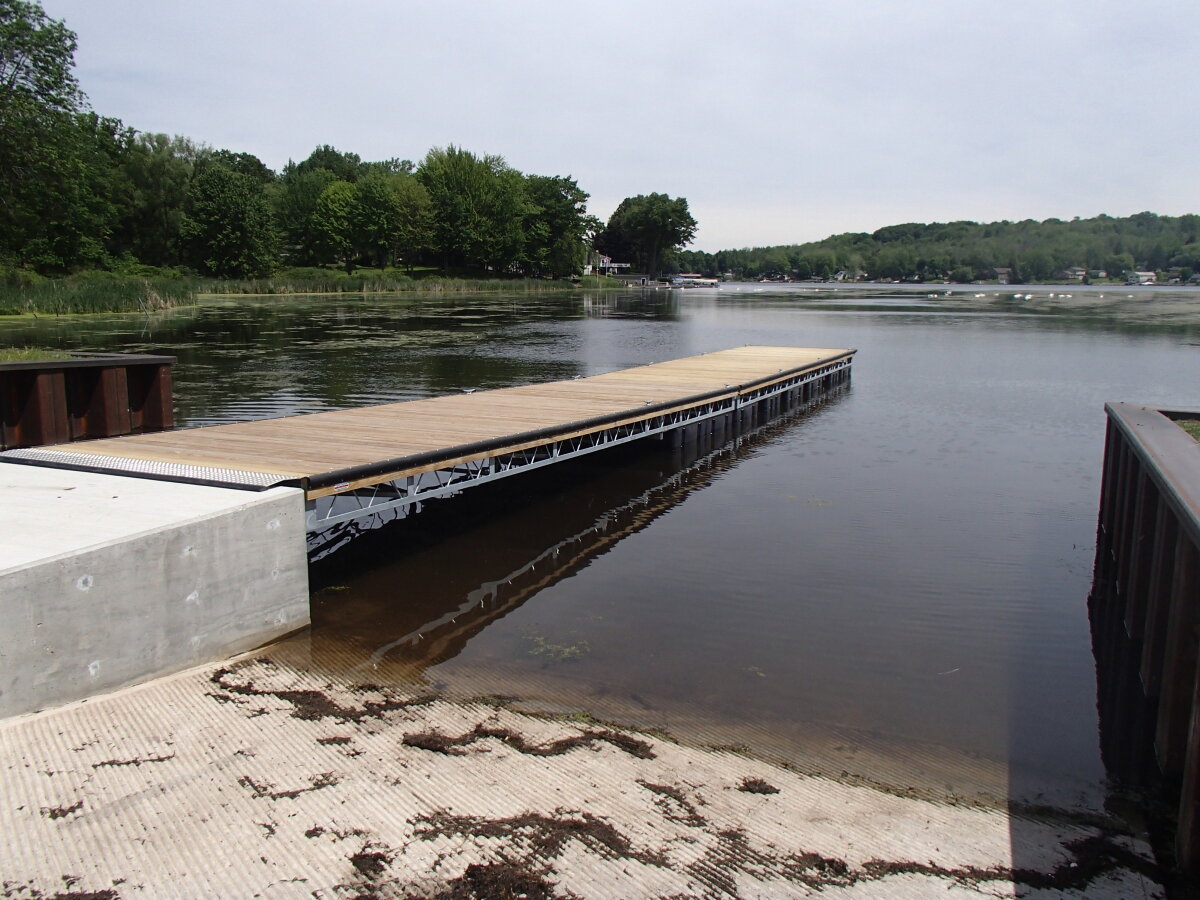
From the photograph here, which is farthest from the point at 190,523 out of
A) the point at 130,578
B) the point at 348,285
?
the point at 348,285

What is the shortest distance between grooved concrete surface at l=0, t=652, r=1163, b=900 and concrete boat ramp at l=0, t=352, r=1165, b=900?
0.01 m

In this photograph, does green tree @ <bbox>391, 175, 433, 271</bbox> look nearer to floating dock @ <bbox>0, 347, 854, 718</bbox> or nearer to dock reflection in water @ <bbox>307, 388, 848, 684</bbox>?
dock reflection in water @ <bbox>307, 388, 848, 684</bbox>

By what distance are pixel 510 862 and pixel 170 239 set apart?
80.8 meters

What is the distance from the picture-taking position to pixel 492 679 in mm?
6039

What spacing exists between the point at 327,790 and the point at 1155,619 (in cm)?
553

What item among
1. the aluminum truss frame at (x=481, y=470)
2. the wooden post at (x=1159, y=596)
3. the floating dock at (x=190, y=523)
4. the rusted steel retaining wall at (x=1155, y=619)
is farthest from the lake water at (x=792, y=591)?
the floating dock at (x=190, y=523)

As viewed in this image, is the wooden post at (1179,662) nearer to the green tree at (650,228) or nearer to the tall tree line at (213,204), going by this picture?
the tall tree line at (213,204)

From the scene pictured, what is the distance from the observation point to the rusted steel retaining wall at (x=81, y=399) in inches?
396

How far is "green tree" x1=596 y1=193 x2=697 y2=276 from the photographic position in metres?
133

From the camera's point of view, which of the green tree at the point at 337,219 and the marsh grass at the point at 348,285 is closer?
the marsh grass at the point at 348,285

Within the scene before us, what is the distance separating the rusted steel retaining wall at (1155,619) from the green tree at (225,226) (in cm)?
7341

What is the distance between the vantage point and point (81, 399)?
1108cm

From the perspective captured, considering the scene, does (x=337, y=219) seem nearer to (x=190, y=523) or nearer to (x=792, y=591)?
(x=792, y=591)

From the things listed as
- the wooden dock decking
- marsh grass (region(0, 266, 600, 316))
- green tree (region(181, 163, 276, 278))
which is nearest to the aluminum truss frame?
the wooden dock decking
